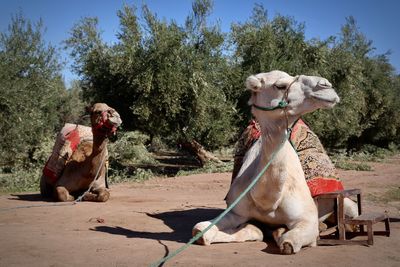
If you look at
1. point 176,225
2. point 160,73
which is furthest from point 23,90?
point 176,225

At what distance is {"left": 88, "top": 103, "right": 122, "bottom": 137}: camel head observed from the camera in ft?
28.1

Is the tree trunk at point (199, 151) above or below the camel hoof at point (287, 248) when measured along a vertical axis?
above

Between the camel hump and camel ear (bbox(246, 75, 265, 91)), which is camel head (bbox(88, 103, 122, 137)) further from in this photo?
camel ear (bbox(246, 75, 265, 91))

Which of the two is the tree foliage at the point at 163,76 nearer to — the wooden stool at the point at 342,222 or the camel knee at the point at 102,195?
the camel knee at the point at 102,195

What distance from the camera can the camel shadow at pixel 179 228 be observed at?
5.54 metres

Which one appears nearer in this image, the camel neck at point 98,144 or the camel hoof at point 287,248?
the camel hoof at point 287,248

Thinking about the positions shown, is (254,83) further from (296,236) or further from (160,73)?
(160,73)

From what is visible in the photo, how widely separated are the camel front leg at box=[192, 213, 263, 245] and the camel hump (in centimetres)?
542

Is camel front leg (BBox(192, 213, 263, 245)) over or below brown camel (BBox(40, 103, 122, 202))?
below

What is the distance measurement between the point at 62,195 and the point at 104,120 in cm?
197

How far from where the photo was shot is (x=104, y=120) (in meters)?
8.59

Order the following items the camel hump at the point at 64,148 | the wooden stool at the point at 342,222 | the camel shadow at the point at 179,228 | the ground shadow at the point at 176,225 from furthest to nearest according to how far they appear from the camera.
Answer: the camel hump at the point at 64,148
the ground shadow at the point at 176,225
the camel shadow at the point at 179,228
the wooden stool at the point at 342,222

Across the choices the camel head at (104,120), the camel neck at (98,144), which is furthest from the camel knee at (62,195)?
the camel head at (104,120)

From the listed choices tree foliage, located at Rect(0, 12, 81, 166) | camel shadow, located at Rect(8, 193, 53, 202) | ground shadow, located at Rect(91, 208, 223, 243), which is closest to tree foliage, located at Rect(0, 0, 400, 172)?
tree foliage, located at Rect(0, 12, 81, 166)
